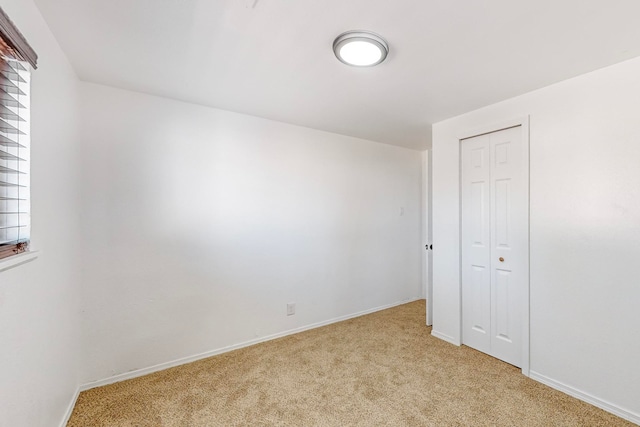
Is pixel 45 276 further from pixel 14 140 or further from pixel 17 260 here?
pixel 14 140

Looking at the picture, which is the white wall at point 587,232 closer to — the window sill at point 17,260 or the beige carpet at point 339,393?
the beige carpet at point 339,393

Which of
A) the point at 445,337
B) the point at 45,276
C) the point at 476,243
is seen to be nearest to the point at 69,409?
the point at 45,276

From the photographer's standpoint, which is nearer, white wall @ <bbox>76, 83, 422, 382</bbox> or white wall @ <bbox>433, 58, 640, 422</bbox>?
white wall @ <bbox>433, 58, 640, 422</bbox>

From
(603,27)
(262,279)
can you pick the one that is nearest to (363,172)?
(262,279)

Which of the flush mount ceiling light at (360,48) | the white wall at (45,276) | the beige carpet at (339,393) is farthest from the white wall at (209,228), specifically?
the flush mount ceiling light at (360,48)

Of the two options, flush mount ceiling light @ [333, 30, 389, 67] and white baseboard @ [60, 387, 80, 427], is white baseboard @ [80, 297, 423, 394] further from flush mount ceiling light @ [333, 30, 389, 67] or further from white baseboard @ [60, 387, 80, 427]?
flush mount ceiling light @ [333, 30, 389, 67]

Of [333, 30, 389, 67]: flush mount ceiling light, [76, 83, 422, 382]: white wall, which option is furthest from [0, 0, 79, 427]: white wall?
[333, 30, 389, 67]: flush mount ceiling light

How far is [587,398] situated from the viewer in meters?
1.98

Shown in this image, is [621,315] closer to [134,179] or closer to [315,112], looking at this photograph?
[315,112]

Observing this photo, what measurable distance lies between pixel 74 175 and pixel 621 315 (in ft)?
12.6

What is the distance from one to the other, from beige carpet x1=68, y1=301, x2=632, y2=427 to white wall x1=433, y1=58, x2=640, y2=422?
→ 30 centimetres

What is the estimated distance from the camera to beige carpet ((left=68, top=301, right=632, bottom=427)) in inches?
71.7

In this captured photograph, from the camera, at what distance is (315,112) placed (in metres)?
2.80

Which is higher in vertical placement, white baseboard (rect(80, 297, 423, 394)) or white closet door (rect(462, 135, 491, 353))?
white closet door (rect(462, 135, 491, 353))
